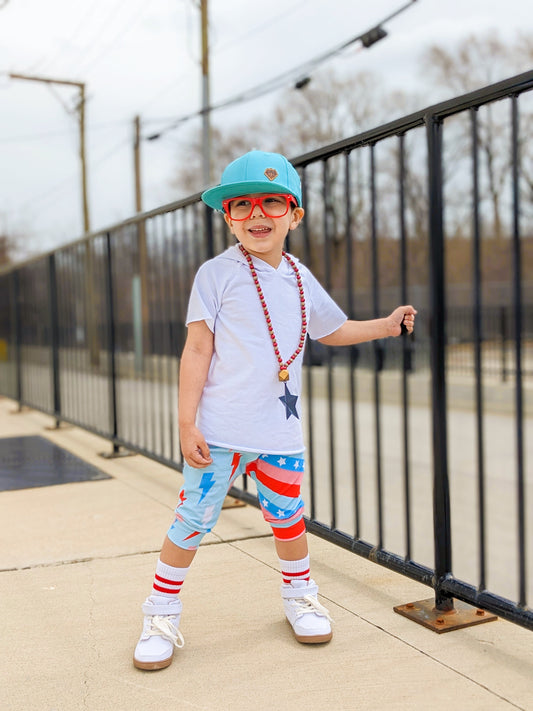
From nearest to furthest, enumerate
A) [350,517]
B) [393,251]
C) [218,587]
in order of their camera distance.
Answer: [218,587], [350,517], [393,251]

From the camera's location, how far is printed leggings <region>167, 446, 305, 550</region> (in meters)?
2.33

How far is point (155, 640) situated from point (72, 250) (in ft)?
16.6

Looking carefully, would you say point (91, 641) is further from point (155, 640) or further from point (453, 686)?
point (453, 686)

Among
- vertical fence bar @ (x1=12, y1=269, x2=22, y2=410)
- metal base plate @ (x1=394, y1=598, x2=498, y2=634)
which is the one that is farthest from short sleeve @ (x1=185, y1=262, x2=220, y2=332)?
vertical fence bar @ (x1=12, y1=269, x2=22, y2=410)

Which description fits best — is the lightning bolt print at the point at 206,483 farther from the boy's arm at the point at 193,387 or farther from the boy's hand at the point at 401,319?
the boy's hand at the point at 401,319

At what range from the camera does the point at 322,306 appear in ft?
8.44

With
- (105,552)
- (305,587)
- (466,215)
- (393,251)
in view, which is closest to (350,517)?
(105,552)

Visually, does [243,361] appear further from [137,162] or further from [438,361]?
[137,162]

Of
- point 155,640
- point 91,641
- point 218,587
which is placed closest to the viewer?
point 155,640

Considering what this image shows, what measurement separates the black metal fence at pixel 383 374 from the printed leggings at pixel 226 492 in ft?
1.51

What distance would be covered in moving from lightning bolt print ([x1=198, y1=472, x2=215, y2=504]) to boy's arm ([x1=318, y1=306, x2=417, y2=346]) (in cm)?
59

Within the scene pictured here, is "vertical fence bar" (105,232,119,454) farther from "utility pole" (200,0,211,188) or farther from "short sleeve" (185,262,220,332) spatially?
"utility pole" (200,0,211,188)

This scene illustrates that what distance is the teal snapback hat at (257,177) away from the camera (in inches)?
89.5

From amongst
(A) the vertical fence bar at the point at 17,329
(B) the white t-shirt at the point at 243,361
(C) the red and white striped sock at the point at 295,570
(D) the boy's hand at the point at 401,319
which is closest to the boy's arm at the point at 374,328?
(D) the boy's hand at the point at 401,319
